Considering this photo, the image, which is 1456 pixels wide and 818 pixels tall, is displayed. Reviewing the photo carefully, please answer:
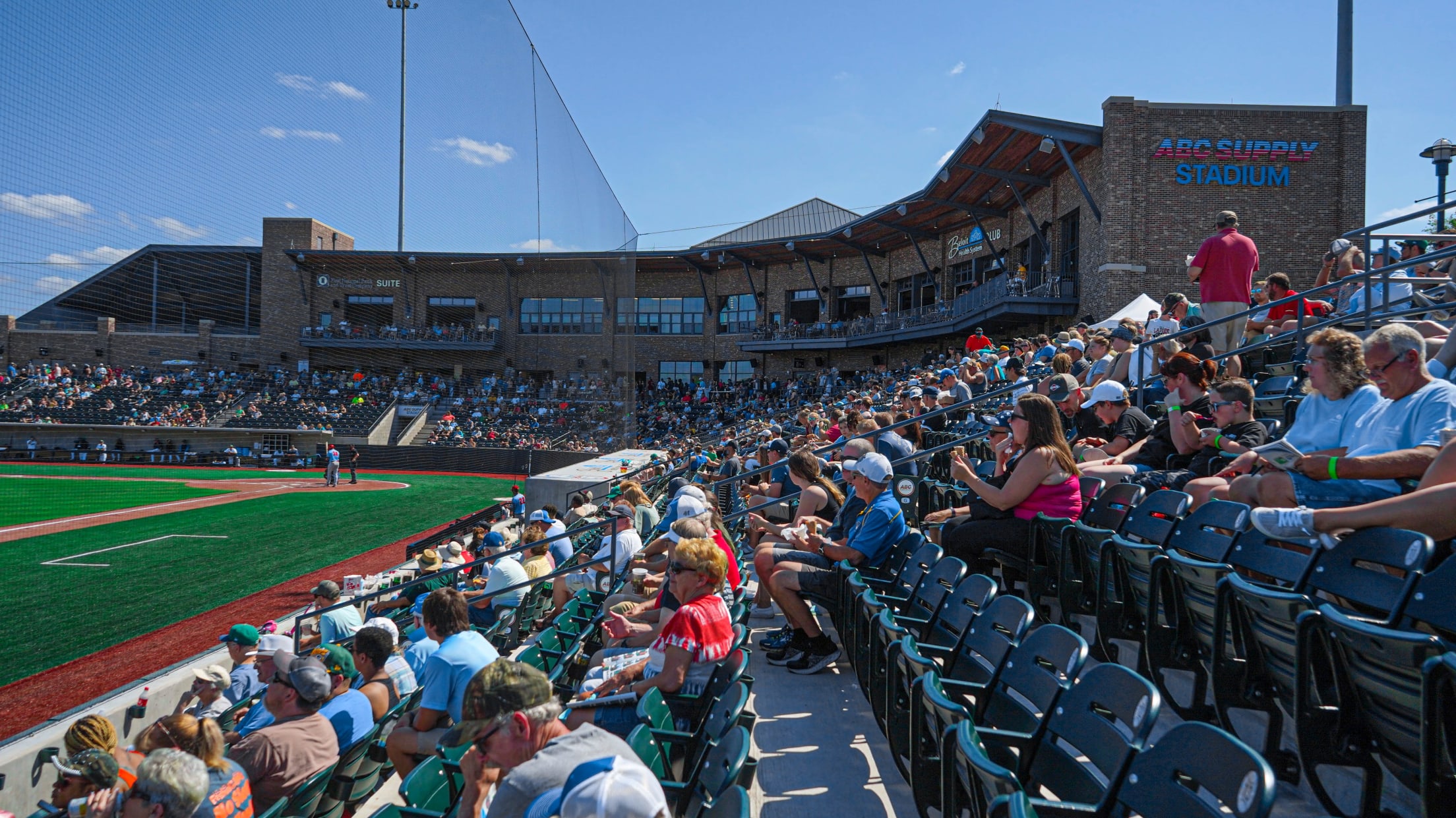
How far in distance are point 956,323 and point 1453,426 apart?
2579cm

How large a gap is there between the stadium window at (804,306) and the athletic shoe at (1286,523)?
37.8 m

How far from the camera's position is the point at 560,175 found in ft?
64.7

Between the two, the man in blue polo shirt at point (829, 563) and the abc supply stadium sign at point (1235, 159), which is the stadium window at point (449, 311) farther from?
the man in blue polo shirt at point (829, 563)

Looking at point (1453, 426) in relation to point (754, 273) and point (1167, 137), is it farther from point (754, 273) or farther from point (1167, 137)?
point (754, 273)

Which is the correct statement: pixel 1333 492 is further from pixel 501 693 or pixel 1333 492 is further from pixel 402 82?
pixel 402 82

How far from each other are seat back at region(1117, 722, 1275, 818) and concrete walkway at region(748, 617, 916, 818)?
1.40 metres

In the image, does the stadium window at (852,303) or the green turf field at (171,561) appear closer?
the green turf field at (171,561)

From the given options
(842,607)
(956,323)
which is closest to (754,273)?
(956,323)

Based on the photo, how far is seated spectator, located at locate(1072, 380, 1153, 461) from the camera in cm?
596

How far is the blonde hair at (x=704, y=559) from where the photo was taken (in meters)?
3.84

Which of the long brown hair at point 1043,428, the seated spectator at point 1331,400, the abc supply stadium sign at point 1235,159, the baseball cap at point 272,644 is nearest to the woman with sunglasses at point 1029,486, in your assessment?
the long brown hair at point 1043,428

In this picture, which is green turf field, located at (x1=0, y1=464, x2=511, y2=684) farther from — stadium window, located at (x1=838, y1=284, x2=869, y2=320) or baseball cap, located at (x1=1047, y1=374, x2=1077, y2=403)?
stadium window, located at (x1=838, y1=284, x2=869, y2=320)

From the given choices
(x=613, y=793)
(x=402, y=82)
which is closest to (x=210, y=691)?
(x=613, y=793)

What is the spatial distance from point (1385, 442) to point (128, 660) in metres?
12.8
